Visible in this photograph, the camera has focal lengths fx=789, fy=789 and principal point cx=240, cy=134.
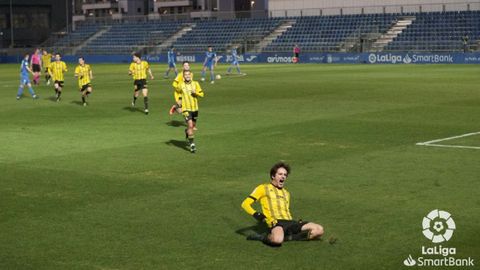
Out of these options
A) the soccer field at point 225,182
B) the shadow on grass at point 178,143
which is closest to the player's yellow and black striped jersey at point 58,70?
the soccer field at point 225,182

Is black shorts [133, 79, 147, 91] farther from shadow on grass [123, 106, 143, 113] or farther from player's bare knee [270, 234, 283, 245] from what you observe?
player's bare knee [270, 234, 283, 245]

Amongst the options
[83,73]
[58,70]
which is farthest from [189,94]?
[58,70]

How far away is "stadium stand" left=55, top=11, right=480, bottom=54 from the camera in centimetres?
6712

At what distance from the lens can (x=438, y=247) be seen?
9336mm

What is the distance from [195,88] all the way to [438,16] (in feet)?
185

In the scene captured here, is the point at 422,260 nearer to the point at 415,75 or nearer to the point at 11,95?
the point at 11,95

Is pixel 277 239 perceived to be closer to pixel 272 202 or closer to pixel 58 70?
pixel 272 202

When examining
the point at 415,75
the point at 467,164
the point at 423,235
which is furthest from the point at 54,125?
the point at 415,75

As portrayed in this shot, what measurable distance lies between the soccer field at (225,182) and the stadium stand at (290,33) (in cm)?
4074

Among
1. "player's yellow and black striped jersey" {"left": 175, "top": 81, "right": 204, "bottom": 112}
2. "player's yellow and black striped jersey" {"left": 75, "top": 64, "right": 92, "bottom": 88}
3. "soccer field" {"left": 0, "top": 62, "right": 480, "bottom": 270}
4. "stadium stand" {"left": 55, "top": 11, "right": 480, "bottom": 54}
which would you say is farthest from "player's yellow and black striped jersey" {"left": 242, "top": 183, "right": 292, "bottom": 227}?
"stadium stand" {"left": 55, "top": 11, "right": 480, "bottom": 54}

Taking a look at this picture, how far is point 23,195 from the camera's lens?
1280 centimetres

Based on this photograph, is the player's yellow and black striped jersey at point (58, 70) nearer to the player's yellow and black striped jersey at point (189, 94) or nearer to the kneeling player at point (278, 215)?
the player's yellow and black striped jersey at point (189, 94)

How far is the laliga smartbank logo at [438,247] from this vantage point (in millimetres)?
8781

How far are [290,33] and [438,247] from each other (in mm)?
69333
